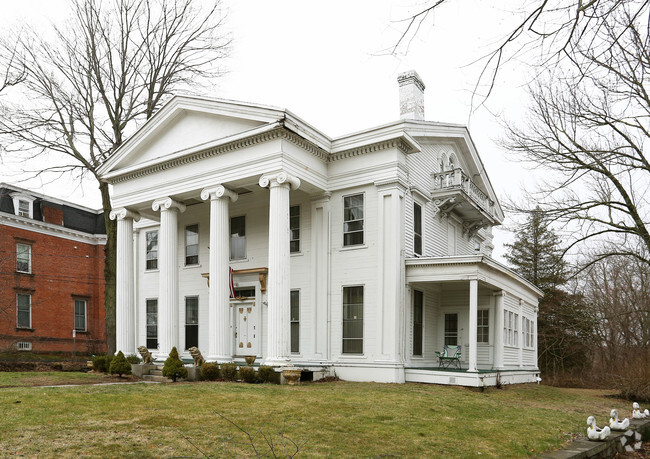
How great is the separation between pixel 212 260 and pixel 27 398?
361 inches

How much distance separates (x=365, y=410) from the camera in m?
11.2

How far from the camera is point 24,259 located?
111 feet

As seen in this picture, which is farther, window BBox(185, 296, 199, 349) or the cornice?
the cornice

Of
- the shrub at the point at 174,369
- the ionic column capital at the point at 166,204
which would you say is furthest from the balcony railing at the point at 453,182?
the shrub at the point at 174,369

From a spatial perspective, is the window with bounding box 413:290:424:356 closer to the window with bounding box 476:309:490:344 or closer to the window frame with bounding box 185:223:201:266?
the window with bounding box 476:309:490:344

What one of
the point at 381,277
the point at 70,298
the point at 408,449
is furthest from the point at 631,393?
the point at 70,298

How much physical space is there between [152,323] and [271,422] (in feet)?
60.7

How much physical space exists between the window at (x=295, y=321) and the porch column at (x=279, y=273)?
8.33 ft

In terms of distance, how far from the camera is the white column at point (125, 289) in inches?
904

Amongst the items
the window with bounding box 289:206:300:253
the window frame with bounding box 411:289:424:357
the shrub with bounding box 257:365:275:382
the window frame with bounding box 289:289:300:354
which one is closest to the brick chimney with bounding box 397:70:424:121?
the window with bounding box 289:206:300:253

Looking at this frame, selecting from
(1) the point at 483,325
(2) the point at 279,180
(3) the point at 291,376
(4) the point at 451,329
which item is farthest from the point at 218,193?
(1) the point at 483,325

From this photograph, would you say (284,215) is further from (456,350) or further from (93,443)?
(93,443)

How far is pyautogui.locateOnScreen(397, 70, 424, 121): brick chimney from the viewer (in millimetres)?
24016

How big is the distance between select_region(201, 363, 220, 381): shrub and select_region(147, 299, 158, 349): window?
375 inches
